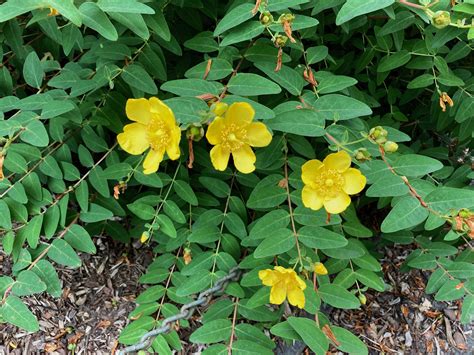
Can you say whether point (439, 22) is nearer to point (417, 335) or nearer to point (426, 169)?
point (426, 169)

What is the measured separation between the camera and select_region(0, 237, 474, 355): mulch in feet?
7.08

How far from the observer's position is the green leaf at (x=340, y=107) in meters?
1.50

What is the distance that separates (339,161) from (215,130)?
38 cm

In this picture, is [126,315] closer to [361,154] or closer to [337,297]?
[337,297]

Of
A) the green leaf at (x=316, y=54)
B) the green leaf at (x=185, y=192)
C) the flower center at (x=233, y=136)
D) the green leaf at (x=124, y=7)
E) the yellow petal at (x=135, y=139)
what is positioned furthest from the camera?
the green leaf at (x=185, y=192)

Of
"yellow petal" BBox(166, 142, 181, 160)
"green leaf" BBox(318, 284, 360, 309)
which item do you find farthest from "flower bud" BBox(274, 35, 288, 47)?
"green leaf" BBox(318, 284, 360, 309)

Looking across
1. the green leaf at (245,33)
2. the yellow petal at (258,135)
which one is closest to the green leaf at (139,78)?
the green leaf at (245,33)

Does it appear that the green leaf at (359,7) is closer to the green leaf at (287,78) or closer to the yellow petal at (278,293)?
the green leaf at (287,78)

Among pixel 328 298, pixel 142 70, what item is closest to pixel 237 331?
pixel 328 298

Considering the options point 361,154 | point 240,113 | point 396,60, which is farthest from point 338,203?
point 396,60

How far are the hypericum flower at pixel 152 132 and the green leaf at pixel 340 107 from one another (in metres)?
0.48

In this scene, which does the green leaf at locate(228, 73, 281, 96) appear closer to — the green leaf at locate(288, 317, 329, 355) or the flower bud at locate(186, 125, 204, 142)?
the flower bud at locate(186, 125, 204, 142)

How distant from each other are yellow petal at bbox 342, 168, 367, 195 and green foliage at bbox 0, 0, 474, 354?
44mm

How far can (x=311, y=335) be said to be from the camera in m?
Result: 1.41
